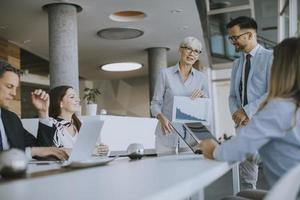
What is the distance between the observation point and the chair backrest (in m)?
0.89

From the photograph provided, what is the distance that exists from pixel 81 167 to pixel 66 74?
18.3ft

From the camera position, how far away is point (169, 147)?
2838 millimetres

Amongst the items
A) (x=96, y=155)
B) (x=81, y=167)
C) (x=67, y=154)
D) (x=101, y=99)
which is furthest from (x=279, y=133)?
(x=101, y=99)

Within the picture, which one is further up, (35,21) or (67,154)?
(35,21)

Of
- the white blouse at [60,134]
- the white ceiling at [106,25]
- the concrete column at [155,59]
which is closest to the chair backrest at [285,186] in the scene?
the white blouse at [60,134]

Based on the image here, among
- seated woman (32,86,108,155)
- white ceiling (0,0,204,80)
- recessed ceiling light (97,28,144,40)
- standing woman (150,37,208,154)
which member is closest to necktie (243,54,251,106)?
standing woman (150,37,208,154)

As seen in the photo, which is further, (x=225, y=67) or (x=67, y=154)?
(x=225, y=67)

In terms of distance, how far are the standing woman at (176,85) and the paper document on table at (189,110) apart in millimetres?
183

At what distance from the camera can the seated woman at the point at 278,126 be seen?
54.6 inches

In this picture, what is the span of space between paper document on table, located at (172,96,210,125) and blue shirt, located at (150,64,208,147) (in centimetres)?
29

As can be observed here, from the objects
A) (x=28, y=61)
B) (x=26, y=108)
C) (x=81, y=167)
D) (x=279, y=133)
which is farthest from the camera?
(x=28, y=61)

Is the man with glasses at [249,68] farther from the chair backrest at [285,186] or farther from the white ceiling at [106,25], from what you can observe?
the white ceiling at [106,25]

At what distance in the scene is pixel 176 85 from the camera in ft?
9.61

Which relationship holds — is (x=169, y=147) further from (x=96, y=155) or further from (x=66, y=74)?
(x=66, y=74)
